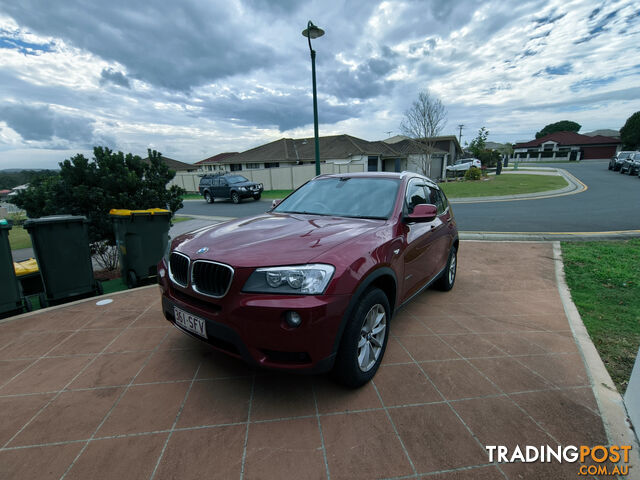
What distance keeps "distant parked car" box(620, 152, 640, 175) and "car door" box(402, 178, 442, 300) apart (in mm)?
30848

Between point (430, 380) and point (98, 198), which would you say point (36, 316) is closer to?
point (98, 198)

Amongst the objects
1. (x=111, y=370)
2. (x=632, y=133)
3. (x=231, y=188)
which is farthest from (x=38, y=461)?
(x=632, y=133)

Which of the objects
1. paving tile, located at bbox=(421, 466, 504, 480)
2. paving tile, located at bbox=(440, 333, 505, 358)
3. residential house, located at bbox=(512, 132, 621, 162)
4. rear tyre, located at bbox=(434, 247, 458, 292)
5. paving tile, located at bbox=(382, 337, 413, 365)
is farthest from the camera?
residential house, located at bbox=(512, 132, 621, 162)

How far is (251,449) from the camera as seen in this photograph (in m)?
1.86

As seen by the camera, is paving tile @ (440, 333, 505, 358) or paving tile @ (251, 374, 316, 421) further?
paving tile @ (440, 333, 505, 358)

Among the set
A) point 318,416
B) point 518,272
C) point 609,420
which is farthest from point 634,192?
point 318,416

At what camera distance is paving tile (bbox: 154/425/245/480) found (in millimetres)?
1722

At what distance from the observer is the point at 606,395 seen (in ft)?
7.66

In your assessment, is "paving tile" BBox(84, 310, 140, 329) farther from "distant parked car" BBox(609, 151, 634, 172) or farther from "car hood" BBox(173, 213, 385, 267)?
"distant parked car" BBox(609, 151, 634, 172)

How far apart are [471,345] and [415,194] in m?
1.64

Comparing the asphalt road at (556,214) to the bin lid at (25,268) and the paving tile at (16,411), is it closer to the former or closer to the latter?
the bin lid at (25,268)

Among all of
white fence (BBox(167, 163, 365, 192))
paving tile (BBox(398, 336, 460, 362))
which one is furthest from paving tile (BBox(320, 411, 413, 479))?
white fence (BBox(167, 163, 365, 192))

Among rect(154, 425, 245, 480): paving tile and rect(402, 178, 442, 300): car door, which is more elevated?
rect(402, 178, 442, 300): car door

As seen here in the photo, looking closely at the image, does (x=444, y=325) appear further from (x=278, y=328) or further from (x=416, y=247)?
(x=278, y=328)
